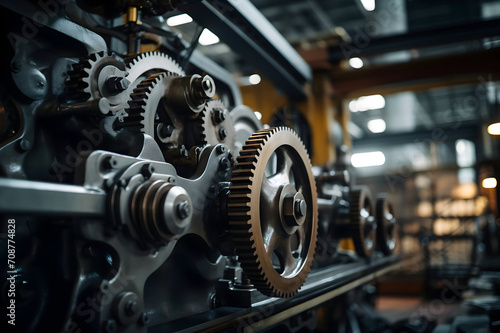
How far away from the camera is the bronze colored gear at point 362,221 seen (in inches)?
77.0

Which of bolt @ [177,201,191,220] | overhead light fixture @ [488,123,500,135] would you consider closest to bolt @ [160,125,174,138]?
bolt @ [177,201,191,220]

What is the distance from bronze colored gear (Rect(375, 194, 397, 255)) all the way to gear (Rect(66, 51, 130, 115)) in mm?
1611

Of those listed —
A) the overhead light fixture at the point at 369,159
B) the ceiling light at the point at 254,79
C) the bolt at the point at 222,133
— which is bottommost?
the bolt at the point at 222,133

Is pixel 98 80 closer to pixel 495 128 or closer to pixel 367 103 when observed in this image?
pixel 495 128

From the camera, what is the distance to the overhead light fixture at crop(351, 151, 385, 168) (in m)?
11.2

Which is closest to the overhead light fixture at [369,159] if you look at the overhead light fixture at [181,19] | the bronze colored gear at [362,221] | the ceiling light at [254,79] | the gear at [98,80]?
the ceiling light at [254,79]

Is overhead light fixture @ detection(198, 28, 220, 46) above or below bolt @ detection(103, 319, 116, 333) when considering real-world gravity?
above

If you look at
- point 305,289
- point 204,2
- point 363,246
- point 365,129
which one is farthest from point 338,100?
point 365,129

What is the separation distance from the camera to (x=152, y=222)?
0.84 meters

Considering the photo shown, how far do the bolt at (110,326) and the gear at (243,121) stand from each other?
3.09 ft

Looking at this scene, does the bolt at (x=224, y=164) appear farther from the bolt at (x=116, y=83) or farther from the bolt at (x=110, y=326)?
the bolt at (x=110, y=326)

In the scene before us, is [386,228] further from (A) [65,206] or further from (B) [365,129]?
(B) [365,129]

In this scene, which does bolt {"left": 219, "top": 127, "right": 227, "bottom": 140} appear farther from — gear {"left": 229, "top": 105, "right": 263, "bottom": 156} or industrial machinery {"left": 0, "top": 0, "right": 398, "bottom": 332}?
gear {"left": 229, "top": 105, "right": 263, "bottom": 156}

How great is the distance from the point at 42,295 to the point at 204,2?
112 centimetres
